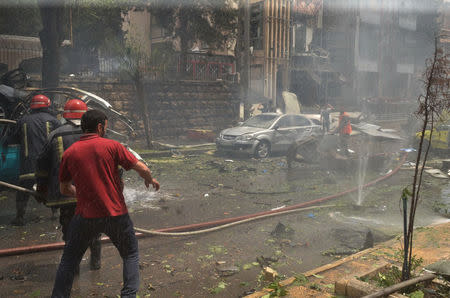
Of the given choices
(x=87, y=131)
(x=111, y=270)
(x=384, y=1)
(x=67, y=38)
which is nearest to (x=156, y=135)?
(x=67, y=38)

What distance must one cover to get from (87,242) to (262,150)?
11.6 metres

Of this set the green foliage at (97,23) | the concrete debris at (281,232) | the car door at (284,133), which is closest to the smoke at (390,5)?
the green foliage at (97,23)

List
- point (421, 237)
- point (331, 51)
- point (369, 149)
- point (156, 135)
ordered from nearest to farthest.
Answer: point (421, 237)
point (369, 149)
point (156, 135)
point (331, 51)

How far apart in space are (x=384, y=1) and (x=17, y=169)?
46.8m

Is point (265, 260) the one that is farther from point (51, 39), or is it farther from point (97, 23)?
point (97, 23)

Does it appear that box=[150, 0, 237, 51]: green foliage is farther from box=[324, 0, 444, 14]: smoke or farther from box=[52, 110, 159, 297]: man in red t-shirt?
box=[52, 110, 159, 297]: man in red t-shirt

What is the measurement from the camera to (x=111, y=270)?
5023 millimetres

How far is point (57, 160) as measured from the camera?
4387mm

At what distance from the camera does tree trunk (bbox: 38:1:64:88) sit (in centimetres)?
1362

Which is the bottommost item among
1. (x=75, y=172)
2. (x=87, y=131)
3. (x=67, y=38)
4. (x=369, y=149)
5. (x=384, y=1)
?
(x=369, y=149)

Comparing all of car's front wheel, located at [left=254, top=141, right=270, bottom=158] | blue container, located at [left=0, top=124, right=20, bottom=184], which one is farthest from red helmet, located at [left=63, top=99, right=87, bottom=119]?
car's front wheel, located at [left=254, top=141, right=270, bottom=158]

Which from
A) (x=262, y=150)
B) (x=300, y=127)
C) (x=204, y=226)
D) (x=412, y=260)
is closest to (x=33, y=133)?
(x=204, y=226)

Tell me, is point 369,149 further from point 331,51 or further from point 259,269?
point 331,51

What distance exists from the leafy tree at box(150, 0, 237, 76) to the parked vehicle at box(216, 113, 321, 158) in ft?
33.2
